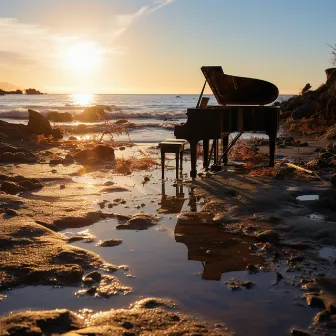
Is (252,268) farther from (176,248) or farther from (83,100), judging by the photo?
(83,100)

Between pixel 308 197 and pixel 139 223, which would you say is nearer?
pixel 139 223

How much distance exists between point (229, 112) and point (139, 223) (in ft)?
14.1

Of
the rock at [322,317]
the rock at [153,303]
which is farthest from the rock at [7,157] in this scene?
the rock at [322,317]

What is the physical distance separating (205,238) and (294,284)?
1.66m

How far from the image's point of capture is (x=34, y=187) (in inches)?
350

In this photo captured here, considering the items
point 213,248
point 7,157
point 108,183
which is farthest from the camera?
point 7,157

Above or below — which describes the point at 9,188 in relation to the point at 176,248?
above

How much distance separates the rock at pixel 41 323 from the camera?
3.22 metres

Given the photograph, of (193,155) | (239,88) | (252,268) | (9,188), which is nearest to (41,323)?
(252,268)

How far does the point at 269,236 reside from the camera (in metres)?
5.62

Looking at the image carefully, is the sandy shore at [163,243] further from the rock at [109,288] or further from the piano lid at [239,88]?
the piano lid at [239,88]

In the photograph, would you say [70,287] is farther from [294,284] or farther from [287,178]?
[287,178]

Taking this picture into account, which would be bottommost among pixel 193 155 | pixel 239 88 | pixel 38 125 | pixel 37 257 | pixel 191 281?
pixel 191 281

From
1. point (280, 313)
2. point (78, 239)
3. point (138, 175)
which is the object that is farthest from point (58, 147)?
point (280, 313)
